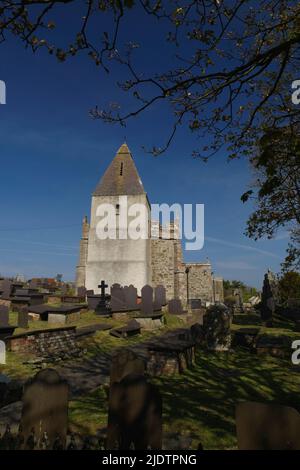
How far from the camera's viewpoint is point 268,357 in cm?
994

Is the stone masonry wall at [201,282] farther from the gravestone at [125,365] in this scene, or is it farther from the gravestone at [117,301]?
the gravestone at [125,365]

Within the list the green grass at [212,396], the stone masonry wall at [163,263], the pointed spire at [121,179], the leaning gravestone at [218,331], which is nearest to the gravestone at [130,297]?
the leaning gravestone at [218,331]

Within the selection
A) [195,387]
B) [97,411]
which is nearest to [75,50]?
[97,411]

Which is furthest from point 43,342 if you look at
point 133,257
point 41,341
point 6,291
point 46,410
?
point 133,257

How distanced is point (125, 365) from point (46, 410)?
1.38 meters

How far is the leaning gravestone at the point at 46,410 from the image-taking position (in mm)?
3434

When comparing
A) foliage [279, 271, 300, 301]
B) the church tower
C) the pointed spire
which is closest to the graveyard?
foliage [279, 271, 300, 301]

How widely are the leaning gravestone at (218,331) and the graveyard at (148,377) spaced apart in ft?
0.12

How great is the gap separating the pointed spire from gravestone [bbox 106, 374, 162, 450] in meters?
30.4

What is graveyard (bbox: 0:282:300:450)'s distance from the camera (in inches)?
138

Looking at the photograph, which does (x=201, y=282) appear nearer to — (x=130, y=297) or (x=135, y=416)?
(x=130, y=297)

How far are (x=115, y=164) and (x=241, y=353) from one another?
2838 cm

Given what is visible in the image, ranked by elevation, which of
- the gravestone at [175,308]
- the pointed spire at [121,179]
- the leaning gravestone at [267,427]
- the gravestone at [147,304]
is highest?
the pointed spire at [121,179]
